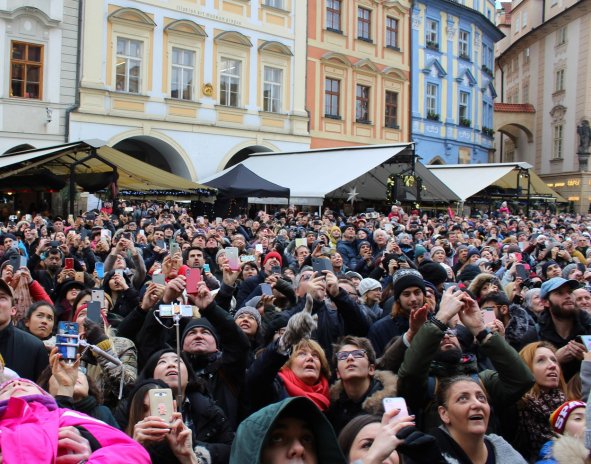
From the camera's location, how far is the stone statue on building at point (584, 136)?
36.8 meters

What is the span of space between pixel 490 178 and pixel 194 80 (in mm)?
11171

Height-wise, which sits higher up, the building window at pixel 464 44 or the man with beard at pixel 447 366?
the building window at pixel 464 44

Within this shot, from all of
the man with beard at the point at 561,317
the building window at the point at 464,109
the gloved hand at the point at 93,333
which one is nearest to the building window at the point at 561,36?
the building window at the point at 464,109

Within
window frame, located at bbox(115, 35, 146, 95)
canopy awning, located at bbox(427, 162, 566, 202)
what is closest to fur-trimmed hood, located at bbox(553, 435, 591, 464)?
canopy awning, located at bbox(427, 162, 566, 202)

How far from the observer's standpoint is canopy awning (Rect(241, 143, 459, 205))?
18.8 m

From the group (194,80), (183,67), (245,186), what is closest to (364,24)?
(194,80)

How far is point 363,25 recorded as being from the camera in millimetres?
29562

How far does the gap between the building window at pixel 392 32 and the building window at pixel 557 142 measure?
14.7m

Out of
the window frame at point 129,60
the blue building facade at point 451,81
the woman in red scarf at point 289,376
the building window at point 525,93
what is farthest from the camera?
the building window at point 525,93

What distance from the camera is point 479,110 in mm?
36562

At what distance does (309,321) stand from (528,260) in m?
7.78

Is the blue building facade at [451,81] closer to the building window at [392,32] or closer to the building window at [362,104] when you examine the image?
the building window at [392,32]

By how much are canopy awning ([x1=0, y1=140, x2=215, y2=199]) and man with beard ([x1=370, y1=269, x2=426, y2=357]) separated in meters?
11.0

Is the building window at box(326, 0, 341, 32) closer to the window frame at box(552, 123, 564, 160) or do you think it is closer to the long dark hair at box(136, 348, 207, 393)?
the window frame at box(552, 123, 564, 160)
